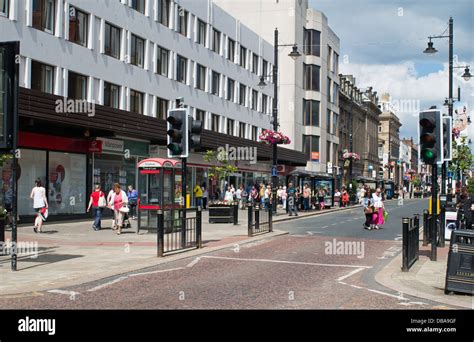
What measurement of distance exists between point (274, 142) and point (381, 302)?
79.4 ft

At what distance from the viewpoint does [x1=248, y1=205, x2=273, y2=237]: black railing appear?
805 inches

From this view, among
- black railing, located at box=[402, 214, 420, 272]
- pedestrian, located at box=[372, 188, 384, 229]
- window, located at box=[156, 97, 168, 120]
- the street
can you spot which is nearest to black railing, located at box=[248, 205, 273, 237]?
the street

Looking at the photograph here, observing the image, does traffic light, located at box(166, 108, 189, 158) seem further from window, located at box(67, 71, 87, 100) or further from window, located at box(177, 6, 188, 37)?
window, located at box(177, 6, 188, 37)

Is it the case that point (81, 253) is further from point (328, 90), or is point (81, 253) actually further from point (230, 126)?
point (328, 90)

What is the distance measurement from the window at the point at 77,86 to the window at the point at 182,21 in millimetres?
11555

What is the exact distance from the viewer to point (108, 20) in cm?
3170

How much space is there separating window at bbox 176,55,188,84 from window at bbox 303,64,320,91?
2694cm

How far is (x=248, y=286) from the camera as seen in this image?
1062 cm

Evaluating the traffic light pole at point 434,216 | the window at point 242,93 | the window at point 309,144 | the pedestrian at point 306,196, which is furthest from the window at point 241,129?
the traffic light pole at point 434,216

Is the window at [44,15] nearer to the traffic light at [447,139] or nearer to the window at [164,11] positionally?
the window at [164,11]

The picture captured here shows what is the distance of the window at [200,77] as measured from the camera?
141 ft
